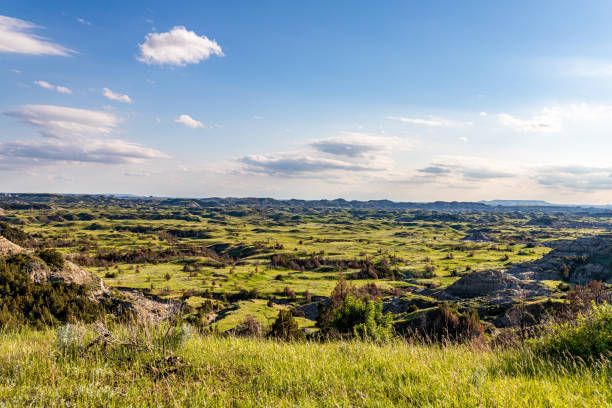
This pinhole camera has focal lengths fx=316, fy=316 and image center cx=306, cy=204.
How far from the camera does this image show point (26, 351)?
735 cm

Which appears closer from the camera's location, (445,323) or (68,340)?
(68,340)

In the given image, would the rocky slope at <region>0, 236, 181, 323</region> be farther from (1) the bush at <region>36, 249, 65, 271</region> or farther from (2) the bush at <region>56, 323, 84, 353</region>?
(2) the bush at <region>56, 323, 84, 353</region>

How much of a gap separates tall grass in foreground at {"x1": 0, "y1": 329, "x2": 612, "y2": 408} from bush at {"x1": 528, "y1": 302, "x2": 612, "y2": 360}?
0.53 metres

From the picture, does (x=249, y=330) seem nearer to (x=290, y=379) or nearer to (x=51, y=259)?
(x=51, y=259)

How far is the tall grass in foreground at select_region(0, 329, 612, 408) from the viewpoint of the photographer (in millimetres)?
5090

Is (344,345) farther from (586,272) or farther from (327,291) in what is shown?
(586,272)

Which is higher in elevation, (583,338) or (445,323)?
(583,338)

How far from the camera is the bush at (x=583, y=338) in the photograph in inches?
289

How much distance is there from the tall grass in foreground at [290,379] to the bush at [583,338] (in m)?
0.53

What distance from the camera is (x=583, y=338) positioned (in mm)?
7637

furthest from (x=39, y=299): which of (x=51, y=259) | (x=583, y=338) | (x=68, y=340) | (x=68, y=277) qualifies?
(x=583, y=338)

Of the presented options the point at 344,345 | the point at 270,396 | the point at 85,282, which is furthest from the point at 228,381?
the point at 85,282

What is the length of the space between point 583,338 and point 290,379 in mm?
7153

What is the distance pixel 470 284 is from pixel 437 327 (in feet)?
164
